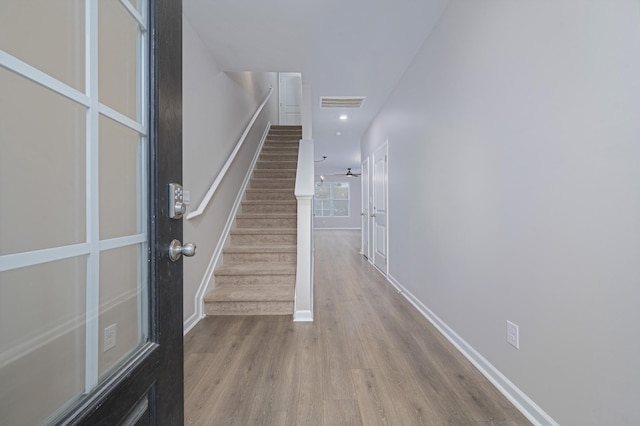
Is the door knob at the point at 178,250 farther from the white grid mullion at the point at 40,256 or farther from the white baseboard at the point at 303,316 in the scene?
the white baseboard at the point at 303,316

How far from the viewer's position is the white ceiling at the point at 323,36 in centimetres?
214

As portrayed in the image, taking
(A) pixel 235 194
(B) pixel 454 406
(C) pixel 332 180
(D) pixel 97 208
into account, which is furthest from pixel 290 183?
(C) pixel 332 180

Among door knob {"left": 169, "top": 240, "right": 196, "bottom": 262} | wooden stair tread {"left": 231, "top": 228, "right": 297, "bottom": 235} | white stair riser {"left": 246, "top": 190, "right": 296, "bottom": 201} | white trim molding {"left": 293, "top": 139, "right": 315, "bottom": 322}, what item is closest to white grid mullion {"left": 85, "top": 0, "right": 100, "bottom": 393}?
door knob {"left": 169, "top": 240, "right": 196, "bottom": 262}

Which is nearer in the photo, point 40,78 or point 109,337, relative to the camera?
point 40,78

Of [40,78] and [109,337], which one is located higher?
[40,78]

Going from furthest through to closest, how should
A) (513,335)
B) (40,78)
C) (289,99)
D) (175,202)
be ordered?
(289,99) → (513,335) → (175,202) → (40,78)

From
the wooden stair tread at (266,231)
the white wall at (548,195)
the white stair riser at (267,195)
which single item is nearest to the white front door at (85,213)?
the white wall at (548,195)

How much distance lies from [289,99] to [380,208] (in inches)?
184

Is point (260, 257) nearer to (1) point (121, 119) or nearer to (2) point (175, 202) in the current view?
(2) point (175, 202)

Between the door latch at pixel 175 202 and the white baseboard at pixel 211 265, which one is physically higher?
the door latch at pixel 175 202

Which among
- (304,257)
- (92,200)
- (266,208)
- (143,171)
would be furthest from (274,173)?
(92,200)

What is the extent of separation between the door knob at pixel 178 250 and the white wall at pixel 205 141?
1.61 m

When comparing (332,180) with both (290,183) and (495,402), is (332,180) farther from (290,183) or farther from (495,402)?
(495,402)

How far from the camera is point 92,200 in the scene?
1.90ft
